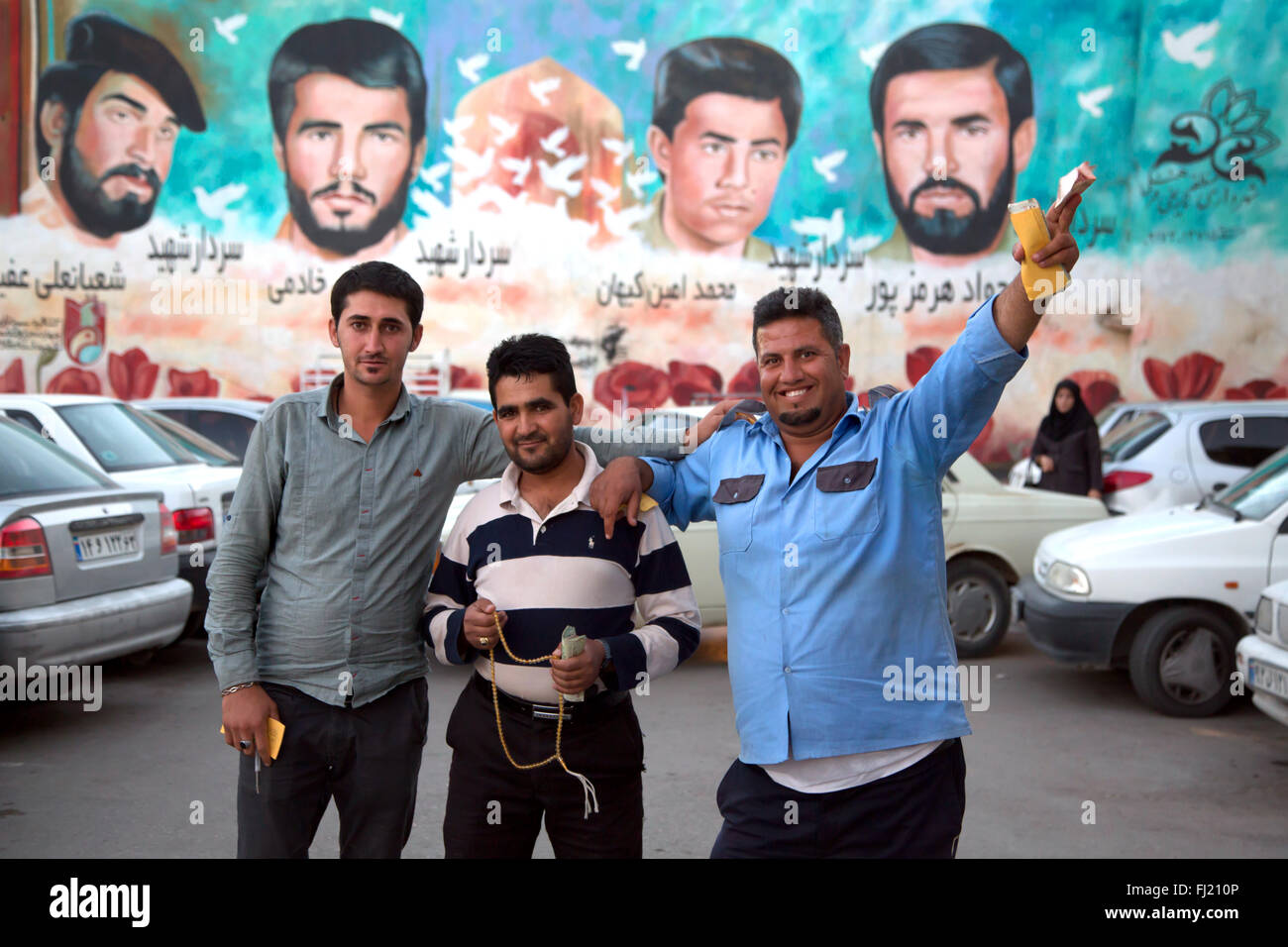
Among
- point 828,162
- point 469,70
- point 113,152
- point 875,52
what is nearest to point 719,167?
point 828,162

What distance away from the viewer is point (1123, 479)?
9.73m

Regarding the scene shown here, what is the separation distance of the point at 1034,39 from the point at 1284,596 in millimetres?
12736

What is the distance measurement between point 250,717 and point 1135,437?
9254mm

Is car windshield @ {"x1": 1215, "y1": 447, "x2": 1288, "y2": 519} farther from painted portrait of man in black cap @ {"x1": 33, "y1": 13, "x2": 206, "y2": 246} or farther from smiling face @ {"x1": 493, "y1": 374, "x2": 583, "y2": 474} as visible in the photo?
painted portrait of man in black cap @ {"x1": 33, "y1": 13, "x2": 206, "y2": 246}

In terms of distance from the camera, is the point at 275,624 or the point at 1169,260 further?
the point at 1169,260

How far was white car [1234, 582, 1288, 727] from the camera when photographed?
507cm

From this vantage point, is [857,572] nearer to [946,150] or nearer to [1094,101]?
[946,150]

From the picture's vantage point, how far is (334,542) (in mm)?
2705

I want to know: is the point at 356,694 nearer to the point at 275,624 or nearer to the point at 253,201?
the point at 275,624

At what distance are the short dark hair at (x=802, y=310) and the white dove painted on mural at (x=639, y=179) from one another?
13697mm

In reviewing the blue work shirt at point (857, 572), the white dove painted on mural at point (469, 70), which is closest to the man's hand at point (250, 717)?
the blue work shirt at point (857, 572)

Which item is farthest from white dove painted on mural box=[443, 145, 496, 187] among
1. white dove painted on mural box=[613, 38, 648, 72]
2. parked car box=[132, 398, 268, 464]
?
parked car box=[132, 398, 268, 464]

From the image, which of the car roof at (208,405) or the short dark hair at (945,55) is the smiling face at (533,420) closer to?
the car roof at (208,405)
